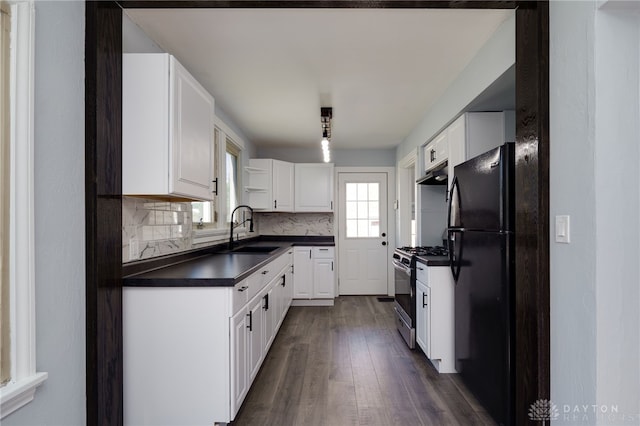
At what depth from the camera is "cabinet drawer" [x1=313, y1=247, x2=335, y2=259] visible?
4996 mm

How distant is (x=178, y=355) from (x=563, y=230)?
185cm

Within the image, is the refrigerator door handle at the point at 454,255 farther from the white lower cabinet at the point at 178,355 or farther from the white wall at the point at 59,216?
the white wall at the point at 59,216

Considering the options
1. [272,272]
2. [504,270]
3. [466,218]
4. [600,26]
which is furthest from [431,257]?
[600,26]

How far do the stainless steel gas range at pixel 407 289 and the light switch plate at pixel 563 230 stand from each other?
1673 millimetres

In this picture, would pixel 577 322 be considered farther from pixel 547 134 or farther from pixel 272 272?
pixel 272 272

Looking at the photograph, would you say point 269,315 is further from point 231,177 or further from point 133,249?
point 231,177

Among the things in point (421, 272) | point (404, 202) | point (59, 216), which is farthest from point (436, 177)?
point (59, 216)

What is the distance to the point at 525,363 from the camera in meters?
1.49

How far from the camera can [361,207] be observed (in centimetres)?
569

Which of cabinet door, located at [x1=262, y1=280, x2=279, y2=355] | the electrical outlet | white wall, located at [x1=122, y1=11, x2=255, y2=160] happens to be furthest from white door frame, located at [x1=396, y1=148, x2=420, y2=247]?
the electrical outlet

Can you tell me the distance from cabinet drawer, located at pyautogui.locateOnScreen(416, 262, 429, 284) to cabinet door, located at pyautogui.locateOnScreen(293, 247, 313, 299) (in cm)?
219

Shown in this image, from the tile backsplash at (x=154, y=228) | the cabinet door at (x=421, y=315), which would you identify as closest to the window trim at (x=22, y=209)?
the tile backsplash at (x=154, y=228)

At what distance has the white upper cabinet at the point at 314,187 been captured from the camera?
5285 millimetres

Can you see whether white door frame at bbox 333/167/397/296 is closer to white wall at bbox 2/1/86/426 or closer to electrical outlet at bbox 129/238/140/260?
electrical outlet at bbox 129/238/140/260
